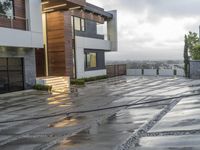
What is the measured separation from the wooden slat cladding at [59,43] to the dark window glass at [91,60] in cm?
575

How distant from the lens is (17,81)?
78.8ft

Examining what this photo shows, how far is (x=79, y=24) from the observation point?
113 ft

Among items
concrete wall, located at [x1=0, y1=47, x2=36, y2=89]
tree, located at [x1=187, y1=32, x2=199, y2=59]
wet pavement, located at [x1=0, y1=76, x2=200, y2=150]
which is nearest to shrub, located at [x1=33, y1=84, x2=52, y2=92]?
concrete wall, located at [x1=0, y1=47, x2=36, y2=89]

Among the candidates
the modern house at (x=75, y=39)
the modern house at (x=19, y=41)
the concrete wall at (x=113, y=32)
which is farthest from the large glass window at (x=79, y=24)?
the modern house at (x=19, y=41)

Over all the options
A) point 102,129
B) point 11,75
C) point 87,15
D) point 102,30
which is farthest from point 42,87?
point 102,30

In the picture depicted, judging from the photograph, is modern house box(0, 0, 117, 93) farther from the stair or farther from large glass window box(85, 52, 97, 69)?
the stair

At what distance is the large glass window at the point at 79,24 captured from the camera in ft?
111

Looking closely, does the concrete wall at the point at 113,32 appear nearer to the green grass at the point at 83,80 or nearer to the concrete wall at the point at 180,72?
the green grass at the point at 83,80

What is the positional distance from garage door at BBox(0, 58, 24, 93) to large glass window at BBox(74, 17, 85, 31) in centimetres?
1079

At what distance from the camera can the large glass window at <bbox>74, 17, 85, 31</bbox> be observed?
33812 millimetres

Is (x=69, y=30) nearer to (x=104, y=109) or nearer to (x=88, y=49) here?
(x=88, y=49)

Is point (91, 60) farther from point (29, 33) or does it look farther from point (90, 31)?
point (29, 33)

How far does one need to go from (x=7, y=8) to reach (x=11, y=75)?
454 cm

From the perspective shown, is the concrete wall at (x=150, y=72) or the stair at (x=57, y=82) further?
the concrete wall at (x=150, y=72)
